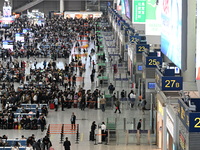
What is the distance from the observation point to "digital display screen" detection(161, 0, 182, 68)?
27.5 m

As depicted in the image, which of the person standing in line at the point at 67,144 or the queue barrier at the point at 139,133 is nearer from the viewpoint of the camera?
the person standing in line at the point at 67,144

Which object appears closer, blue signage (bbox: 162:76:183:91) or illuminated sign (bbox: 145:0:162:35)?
blue signage (bbox: 162:76:183:91)

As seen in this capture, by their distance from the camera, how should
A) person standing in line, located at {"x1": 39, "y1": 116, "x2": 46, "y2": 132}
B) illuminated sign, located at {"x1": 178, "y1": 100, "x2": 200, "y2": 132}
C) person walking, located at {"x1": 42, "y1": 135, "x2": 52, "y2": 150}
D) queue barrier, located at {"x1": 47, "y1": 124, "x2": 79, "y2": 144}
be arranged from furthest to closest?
person standing in line, located at {"x1": 39, "y1": 116, "x2": 46, "y2": 132}
queue barrier, located at {"x1": 47, "y1": 124, "x2": 79, "y2": 144}
person walking, located at {"x1": 42, "y1": 135, "x2": 52, "y2": 150}
illuminated sign, located at {"x1": 178, "y1": 100, "x2": 200, "y2": 132}

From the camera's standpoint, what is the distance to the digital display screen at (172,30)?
27.5 metres

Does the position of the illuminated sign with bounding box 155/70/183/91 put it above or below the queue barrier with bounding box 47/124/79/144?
above

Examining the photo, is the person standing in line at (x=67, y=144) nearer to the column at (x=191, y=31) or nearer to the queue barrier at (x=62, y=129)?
the queue barrier at (x=62, y=129)

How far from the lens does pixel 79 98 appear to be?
121 feet

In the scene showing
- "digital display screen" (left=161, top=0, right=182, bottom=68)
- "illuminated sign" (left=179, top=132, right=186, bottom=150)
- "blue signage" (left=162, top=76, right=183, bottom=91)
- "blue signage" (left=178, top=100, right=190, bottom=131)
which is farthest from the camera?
"digital display screen" (left=161, top=0, right=182, bottom=68)

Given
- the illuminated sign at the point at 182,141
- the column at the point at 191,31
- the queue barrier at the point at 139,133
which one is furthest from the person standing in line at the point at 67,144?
the illuminated sign at the point at 182,141

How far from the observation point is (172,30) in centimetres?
2969

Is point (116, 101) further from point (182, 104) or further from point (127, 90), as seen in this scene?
point (182, 104)

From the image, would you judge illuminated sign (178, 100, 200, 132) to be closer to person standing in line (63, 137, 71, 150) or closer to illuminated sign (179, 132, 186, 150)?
illuminated sign (179, 132, 186, 150)

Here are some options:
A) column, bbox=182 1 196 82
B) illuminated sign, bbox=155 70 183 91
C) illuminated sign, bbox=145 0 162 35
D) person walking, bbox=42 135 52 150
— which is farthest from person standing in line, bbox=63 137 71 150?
illuminated sign, bbox=145 0 162 35

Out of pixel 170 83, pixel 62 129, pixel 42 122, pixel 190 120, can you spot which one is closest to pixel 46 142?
pixel 62 129
